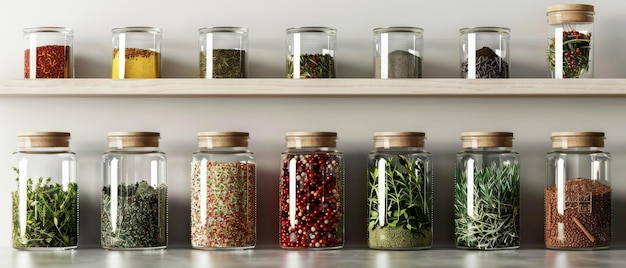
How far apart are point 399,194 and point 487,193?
0.19 metres

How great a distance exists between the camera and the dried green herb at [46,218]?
75.2 inches

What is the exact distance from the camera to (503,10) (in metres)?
2.10

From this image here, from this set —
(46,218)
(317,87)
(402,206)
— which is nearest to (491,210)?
(402,206)

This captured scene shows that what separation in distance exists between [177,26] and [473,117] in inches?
28.4

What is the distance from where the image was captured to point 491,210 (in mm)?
1892

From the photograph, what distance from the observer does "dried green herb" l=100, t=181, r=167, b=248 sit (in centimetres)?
190

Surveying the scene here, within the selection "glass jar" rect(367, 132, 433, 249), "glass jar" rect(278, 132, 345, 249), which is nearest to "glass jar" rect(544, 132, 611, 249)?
"glass jar" rect(367, 132, 433, 249)

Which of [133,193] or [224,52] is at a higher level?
[224,52]

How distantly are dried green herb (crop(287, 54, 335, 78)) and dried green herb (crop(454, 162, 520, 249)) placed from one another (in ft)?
1.27

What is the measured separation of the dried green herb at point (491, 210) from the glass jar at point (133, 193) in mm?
651

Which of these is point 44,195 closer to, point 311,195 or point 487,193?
point 311,195

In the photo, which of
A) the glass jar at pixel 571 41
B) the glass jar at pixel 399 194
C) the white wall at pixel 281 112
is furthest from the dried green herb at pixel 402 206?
the glass jar at pixel 571 41

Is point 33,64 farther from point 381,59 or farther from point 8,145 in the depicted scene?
point 381,59

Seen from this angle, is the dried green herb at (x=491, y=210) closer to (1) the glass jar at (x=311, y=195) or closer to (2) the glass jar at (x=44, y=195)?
(1) the glass jar at (x=311, y=195)
